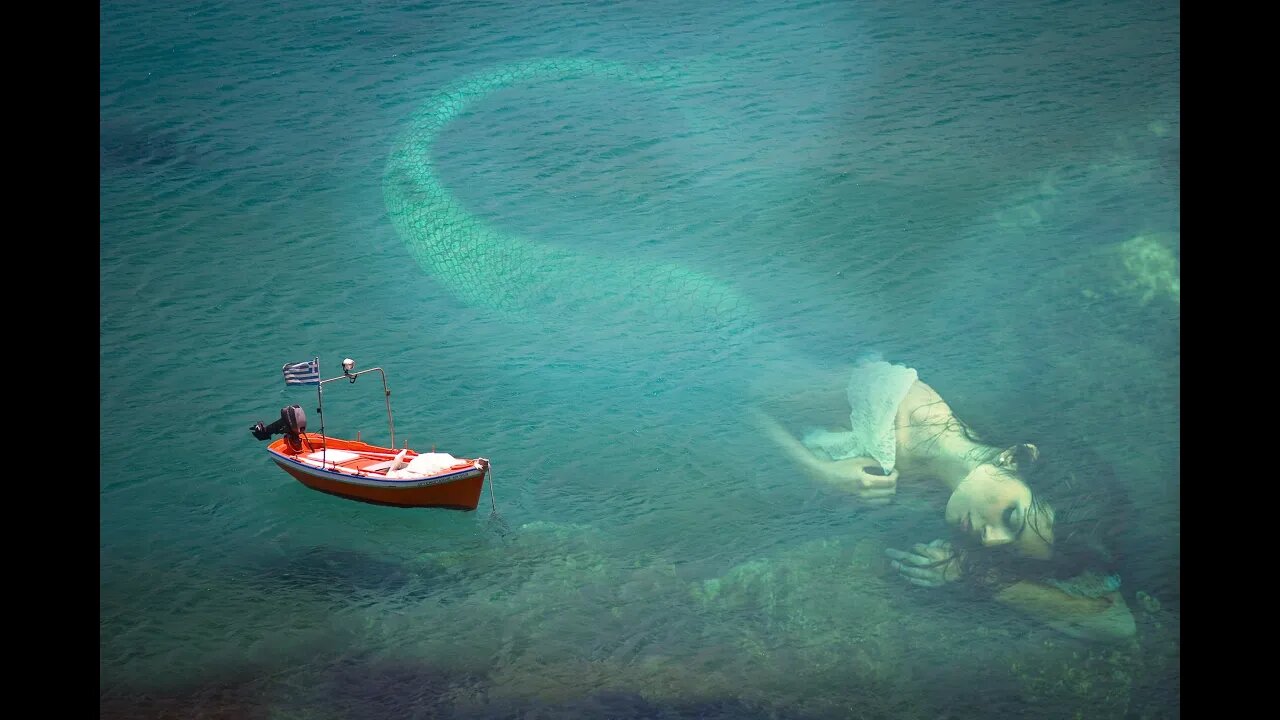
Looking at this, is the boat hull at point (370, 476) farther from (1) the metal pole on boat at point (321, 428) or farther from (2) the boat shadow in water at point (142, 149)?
(2) the boat shadow in water at point (142, 149)

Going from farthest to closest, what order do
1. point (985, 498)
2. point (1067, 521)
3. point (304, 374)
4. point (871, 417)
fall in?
point (871, 417) < point (304, 374) < point (985, 498) < point (1067, 521)

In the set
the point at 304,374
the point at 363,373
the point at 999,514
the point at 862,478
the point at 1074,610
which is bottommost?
the point at 1074,610

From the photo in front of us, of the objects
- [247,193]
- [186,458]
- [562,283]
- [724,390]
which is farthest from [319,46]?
[724,390]

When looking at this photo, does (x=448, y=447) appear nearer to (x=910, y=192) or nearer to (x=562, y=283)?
(x=562, y=283)

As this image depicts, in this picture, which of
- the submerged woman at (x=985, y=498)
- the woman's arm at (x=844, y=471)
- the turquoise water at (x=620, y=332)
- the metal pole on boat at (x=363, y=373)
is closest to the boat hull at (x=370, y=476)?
the turquoise water at (x=620, y=332)

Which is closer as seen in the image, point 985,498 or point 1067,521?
point 1067,521

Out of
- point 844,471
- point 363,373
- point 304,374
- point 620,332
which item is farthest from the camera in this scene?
point 620,332

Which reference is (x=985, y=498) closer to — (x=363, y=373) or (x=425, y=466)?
(x=425, y=466)

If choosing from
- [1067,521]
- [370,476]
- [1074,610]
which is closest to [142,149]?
[370,476]
